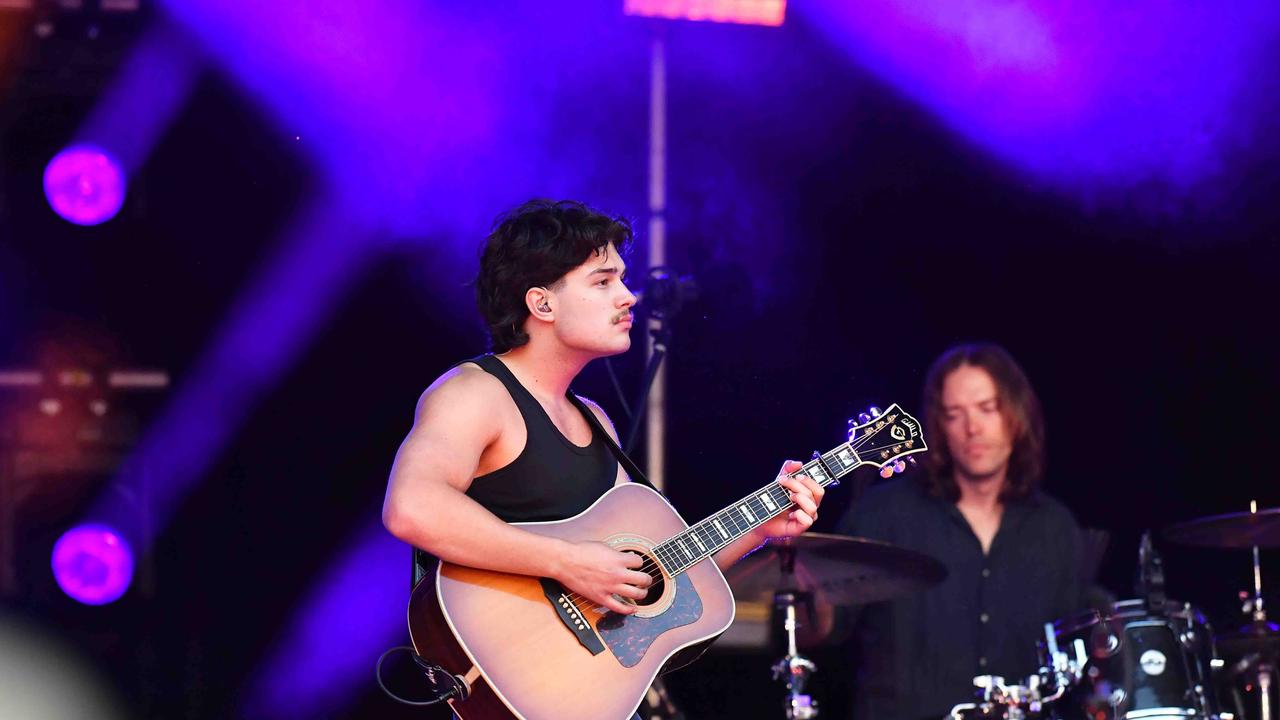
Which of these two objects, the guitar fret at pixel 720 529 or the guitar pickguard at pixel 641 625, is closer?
the guitar pickguard at pixel 641 625

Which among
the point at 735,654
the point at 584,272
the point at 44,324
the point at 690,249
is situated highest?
the point at 690,249

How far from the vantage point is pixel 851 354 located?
6.43 m

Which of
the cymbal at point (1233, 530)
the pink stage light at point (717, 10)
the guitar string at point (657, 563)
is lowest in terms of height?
the guitar string at point (657, 563)

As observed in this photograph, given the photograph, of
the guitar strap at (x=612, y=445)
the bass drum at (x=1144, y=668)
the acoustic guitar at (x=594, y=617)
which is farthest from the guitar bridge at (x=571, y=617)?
the bass drum at (x=1144, y=668)

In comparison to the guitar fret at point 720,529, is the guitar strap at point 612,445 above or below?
above

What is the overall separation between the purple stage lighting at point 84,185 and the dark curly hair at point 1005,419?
3.50 meters

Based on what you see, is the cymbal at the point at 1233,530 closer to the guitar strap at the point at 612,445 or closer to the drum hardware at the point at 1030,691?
the drum hardware at the point at 1030,691

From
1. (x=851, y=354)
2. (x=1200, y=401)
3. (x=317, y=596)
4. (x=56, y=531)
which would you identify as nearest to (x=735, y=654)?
(x=851, y=354)

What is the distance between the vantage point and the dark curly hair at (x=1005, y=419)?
5.91 m

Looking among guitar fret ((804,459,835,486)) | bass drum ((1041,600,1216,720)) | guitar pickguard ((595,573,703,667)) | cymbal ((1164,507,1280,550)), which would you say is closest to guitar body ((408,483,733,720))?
guitar pickguard ((595,573,703,667))

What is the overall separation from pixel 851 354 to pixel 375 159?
2255 mm

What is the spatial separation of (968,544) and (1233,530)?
3.63 feet

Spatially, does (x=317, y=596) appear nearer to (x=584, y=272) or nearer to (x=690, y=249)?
(x=690, y=249)

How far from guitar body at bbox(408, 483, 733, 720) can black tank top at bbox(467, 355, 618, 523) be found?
71 mm
